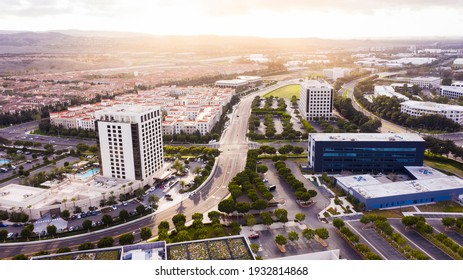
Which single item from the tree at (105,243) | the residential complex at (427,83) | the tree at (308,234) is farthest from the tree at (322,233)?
the residential complex at (427,83)

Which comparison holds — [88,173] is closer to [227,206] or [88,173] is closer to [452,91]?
[227,206]

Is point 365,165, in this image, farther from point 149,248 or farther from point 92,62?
point 92,62

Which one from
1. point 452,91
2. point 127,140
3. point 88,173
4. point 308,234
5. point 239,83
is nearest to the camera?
point 308,234

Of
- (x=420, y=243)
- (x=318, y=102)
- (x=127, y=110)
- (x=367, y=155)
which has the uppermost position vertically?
(x=127, y=110)

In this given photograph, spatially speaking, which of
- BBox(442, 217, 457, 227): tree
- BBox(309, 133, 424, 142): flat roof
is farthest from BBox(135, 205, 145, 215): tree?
BBox(442, 217, 457, 227): tree

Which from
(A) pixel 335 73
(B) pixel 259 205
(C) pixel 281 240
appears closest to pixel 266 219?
(B) pixel 259 205

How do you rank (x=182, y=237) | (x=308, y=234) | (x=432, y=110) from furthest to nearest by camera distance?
(x=432, y=110)
(x=308, y=234)
(x=182, y=237)

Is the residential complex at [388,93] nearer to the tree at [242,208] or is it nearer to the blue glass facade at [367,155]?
the blue glass facade at [367,155]
